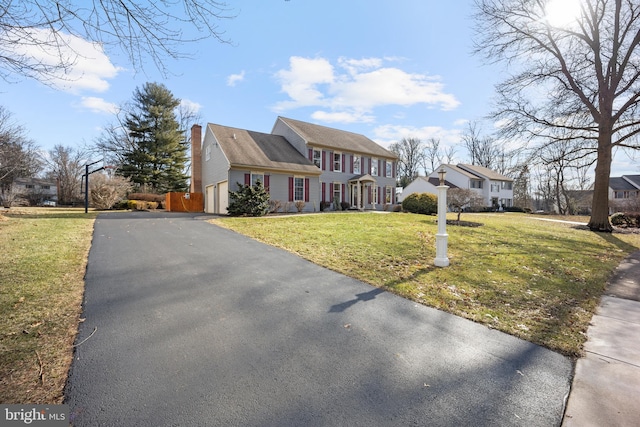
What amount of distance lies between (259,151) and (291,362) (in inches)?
748

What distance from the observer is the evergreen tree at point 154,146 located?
30266mm

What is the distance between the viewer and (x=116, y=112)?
31734 millimetres

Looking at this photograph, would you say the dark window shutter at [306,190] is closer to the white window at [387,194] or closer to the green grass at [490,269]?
the white window at [387,194]

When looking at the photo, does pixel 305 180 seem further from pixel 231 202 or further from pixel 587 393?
pixel 587 393

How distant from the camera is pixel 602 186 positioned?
14609 mm

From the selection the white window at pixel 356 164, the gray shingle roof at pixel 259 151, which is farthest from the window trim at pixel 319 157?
the white window at pixel 356 164

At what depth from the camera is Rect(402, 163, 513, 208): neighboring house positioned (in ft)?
130

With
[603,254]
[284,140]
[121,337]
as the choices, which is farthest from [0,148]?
[603,254]

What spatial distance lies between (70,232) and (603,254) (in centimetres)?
1702

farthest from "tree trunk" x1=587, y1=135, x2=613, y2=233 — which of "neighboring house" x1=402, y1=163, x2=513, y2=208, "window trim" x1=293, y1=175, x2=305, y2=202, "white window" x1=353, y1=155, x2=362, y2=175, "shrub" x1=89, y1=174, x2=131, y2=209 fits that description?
"shrub" x1=89, y1=174, x2=131, y2=209

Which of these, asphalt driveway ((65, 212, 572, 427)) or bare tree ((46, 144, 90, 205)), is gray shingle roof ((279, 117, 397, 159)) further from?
bare tree ((46, 144, 90, 205))

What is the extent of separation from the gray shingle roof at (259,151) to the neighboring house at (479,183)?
21379 millimetres

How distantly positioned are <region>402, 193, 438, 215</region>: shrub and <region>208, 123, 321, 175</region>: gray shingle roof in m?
6.83

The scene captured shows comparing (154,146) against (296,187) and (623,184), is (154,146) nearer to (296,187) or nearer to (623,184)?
(296,187)
